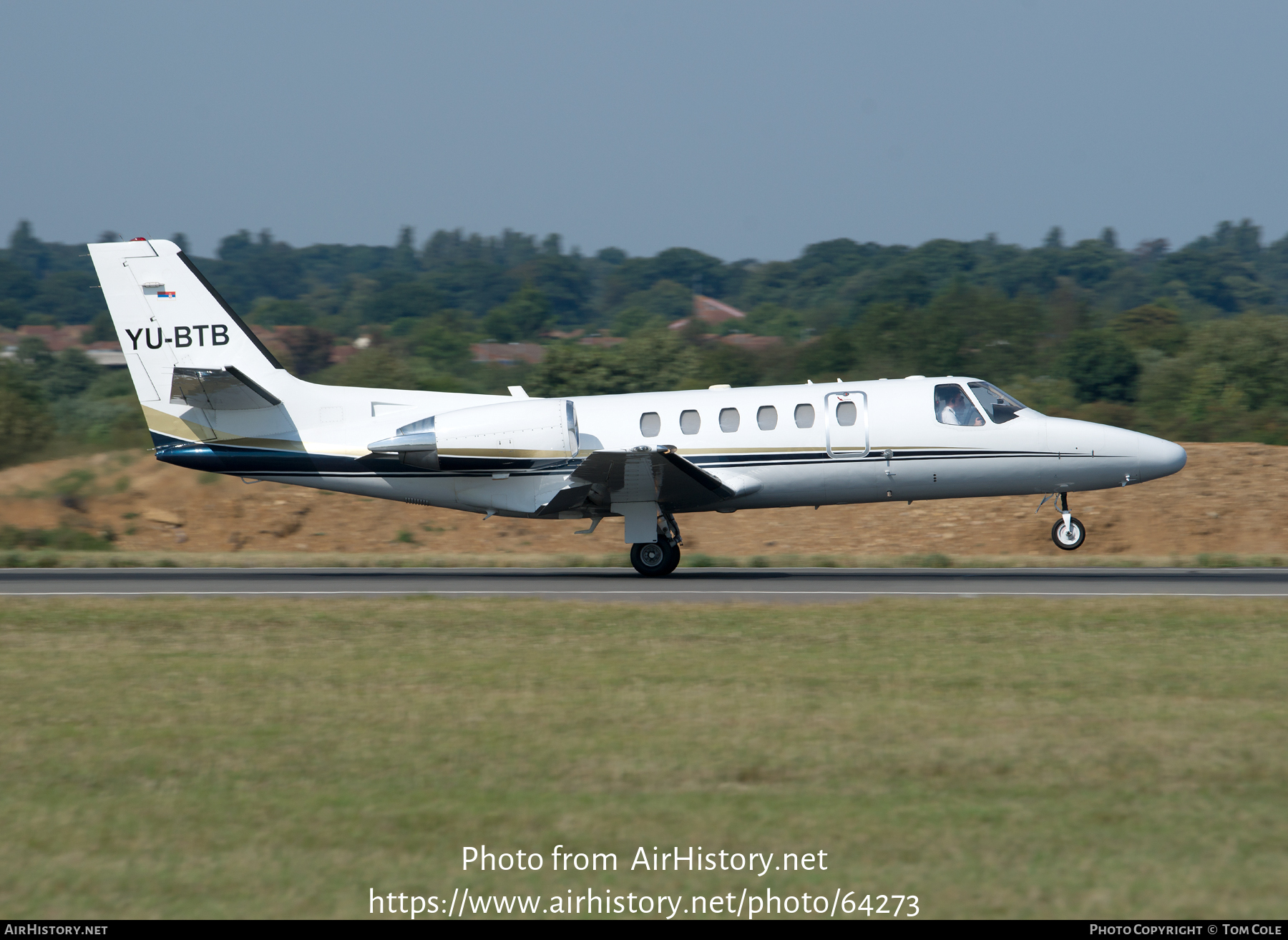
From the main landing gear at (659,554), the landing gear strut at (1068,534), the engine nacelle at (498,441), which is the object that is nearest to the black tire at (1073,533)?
the landing gear strut at (1068,534)

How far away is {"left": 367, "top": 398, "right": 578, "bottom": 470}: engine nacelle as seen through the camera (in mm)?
17500

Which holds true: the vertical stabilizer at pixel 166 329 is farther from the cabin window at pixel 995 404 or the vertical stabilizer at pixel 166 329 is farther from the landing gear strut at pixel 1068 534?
the landing gear strut at pixel 1068 534

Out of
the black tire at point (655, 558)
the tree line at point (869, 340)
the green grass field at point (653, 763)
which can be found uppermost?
the tree line at point (869, 340)

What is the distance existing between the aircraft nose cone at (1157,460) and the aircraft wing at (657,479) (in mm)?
5748

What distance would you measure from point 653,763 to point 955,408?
451 inches

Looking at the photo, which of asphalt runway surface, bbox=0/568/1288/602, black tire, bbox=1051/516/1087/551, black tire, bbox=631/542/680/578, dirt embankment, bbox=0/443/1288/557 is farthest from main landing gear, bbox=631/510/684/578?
dirt embankment, bbox=0/443/1288/557

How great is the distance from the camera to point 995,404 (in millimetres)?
17828

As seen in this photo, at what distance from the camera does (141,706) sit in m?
9.11

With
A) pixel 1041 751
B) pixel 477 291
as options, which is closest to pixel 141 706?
pixel 1041 751

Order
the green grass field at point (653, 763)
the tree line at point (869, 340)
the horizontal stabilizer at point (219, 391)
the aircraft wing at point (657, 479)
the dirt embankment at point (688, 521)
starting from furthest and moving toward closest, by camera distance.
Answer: the tree line at point (869, 340) → the dirt embankment at point (688, 521) → the horizontal stabilizer at point (219, 391) → the aircraft wing at point (657, 479) → the green grass field at point (653, 763)

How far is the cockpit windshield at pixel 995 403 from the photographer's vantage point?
58.2 feet

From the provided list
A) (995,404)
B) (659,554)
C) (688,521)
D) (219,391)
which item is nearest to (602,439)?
(659,554)

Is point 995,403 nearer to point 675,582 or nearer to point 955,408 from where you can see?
point 955,408
